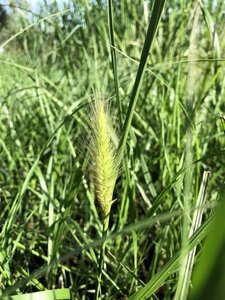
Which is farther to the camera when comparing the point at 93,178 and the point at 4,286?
the point at 4,286

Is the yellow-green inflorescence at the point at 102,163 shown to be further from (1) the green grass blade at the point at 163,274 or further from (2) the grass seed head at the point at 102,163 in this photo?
(1) the green grass blade at the point at 163,274

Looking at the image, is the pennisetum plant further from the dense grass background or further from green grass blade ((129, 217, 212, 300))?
green grass blade ((129, 217, 212, 300))

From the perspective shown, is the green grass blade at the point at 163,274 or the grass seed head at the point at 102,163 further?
the grass seed head at the point at 102,163

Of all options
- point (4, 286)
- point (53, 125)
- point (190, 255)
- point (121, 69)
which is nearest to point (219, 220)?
point (190, 255)

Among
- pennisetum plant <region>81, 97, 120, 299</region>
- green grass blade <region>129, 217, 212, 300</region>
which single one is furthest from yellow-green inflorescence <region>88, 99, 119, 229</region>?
green grass blade <region>129, 217, 212, 300</region>

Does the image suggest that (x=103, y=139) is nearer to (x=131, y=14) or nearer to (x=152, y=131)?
(x=152, y=131)

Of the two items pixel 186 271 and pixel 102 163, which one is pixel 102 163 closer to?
pixel 102 163

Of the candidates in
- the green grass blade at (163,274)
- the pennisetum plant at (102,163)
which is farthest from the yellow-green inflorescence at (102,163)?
the green grass blade at (163,274)

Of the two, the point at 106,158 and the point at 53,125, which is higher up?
the point at 106,158
